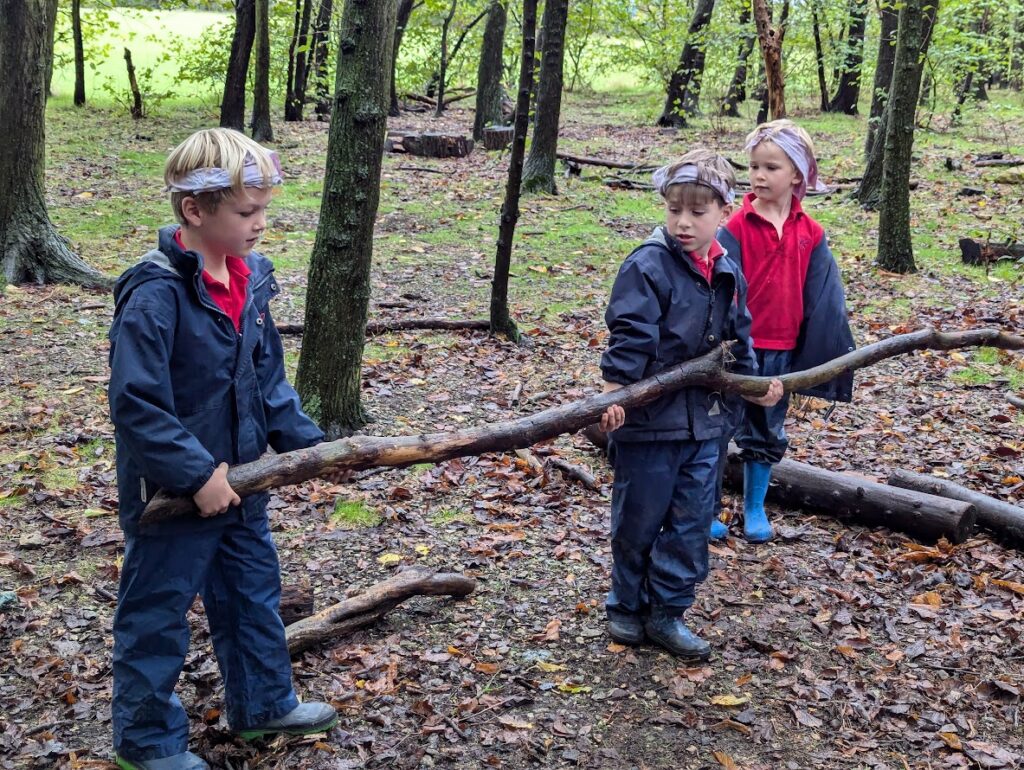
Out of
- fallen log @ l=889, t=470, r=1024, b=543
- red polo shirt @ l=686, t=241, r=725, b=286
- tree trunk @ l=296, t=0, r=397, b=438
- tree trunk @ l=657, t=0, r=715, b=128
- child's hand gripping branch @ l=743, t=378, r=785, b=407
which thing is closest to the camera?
red polo shirt @ l=686, t=241, r=725, b=286

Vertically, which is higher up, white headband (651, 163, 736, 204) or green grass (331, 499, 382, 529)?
white headband (651, 163, 736, 204)

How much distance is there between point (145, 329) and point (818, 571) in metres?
3.60

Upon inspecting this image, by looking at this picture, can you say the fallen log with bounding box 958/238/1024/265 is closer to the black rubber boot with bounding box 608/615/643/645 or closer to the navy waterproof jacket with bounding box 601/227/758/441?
the navy waterproof jacket with bounding box 601/227/758/441

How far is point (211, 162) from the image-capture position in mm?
2801

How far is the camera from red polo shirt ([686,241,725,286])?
3.76m

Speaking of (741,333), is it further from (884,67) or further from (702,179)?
(884,67)

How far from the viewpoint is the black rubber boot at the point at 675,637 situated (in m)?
3.92

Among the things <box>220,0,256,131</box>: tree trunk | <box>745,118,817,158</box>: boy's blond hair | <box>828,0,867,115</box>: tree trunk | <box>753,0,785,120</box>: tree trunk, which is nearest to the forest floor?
<box>745,118,817,158</box>: boy's blond hair

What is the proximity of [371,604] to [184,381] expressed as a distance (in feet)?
5.36

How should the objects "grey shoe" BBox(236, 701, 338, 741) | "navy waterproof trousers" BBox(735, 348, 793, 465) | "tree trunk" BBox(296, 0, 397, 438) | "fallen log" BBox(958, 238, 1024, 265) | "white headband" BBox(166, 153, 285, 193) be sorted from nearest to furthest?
"white headband" BBox(166, 153, 285, 193)
"grey shoe" BBox(236, 701, 338, 741)
"navy waterproof trousers" BBox(735, 348, 793, 465)
"tree trunk" BBox(296, 0, 397, 438)
"fallen log" BBox(958, 238, 1024, 265)

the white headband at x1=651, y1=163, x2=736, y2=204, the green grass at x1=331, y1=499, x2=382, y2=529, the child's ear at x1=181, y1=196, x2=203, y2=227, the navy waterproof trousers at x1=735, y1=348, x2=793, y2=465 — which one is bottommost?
the green grass at x1=331, y1=499, x2=382, y2=529

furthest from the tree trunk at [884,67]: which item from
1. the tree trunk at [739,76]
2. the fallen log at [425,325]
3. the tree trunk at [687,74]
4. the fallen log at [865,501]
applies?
the fallen log at [865,501]

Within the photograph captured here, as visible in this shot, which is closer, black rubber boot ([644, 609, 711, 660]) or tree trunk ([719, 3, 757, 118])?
black rubber boot ([644, 609, 711, 660])

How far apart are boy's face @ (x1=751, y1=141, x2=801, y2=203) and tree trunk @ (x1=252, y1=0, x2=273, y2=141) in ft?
48.3
